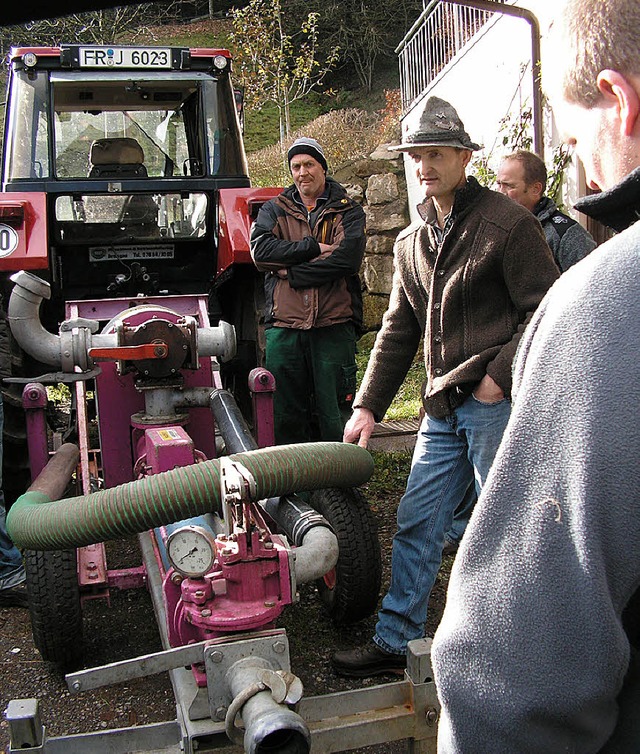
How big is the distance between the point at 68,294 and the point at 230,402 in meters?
2.39

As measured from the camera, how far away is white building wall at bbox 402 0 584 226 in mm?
6461

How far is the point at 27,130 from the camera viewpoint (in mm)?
5098

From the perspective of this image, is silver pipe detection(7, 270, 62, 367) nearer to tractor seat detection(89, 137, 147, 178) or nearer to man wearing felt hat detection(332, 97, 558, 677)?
man wearing felt hat detection(332, 97, 558, 677)

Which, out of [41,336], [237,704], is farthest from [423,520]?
[41,336]

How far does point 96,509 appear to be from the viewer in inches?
94.3

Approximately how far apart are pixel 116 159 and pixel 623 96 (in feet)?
16.0

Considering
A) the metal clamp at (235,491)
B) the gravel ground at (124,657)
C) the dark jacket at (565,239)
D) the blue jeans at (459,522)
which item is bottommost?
the gravel ground at (124,657)

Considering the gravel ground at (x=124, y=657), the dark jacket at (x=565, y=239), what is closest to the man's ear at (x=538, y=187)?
the dark jacket at (x=565, y=239)

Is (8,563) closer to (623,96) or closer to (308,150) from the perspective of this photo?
(308,150)

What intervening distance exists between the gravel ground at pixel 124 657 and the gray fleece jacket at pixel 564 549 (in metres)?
1.89

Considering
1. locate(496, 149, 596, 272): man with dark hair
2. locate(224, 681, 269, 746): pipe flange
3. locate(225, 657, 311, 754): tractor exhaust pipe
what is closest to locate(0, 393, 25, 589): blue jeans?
locate(225, 657, 311, 754): tractor exhaust pipe

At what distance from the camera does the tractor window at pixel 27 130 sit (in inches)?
199

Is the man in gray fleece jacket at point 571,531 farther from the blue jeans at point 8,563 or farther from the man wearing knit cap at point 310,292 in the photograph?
the man wearing knit cap at point 310,292

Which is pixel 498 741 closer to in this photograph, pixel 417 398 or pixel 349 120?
pixel 417 398
